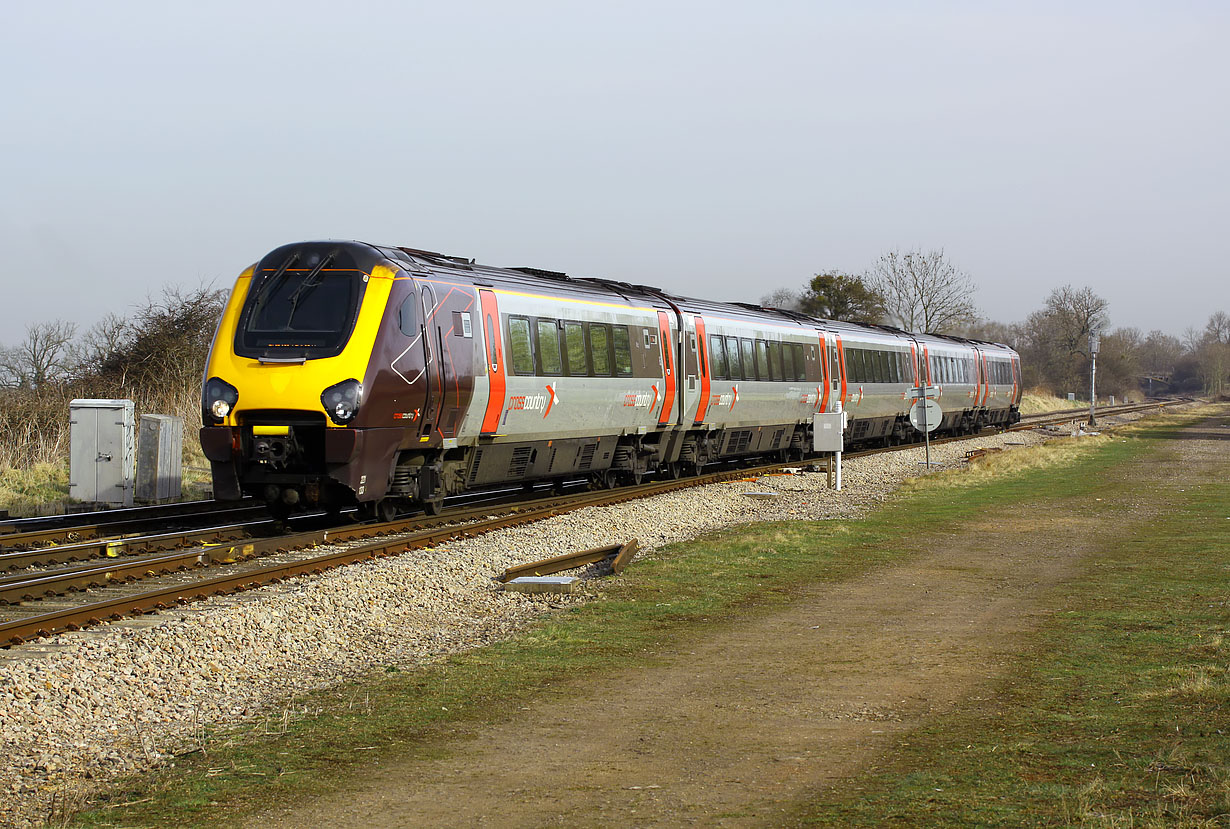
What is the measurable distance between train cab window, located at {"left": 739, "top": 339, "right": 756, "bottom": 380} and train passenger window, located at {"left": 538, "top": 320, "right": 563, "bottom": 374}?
27.5 ft

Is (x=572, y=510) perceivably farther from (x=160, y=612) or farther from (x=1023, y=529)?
(x=160, y=612)

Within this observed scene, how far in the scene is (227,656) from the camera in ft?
28.9

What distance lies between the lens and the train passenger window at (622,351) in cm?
2056

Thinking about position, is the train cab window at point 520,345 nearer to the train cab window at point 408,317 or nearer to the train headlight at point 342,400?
the train cab window at point 408,317

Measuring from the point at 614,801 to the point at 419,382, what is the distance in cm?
1003

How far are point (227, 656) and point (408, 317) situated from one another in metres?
6.88

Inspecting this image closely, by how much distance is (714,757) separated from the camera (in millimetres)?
6371

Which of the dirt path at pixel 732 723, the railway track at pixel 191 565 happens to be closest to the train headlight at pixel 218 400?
the railway track at pixel 191 565

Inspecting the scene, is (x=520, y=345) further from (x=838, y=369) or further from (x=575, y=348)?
(x=838, y=369)

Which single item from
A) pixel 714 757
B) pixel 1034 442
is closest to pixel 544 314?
pixel 714 757

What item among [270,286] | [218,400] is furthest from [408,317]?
[218,400]

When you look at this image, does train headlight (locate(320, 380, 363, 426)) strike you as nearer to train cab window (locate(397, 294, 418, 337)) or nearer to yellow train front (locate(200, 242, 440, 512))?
yellow train front (locate(200, 242, 440, 512))

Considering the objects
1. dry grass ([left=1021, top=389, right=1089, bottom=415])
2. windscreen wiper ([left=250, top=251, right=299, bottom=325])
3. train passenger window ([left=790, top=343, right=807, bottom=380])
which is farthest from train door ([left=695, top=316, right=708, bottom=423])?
dry grass ([left=1021, top=389, right=1089, bottom=415])

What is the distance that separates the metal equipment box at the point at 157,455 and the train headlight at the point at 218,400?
223 inches
